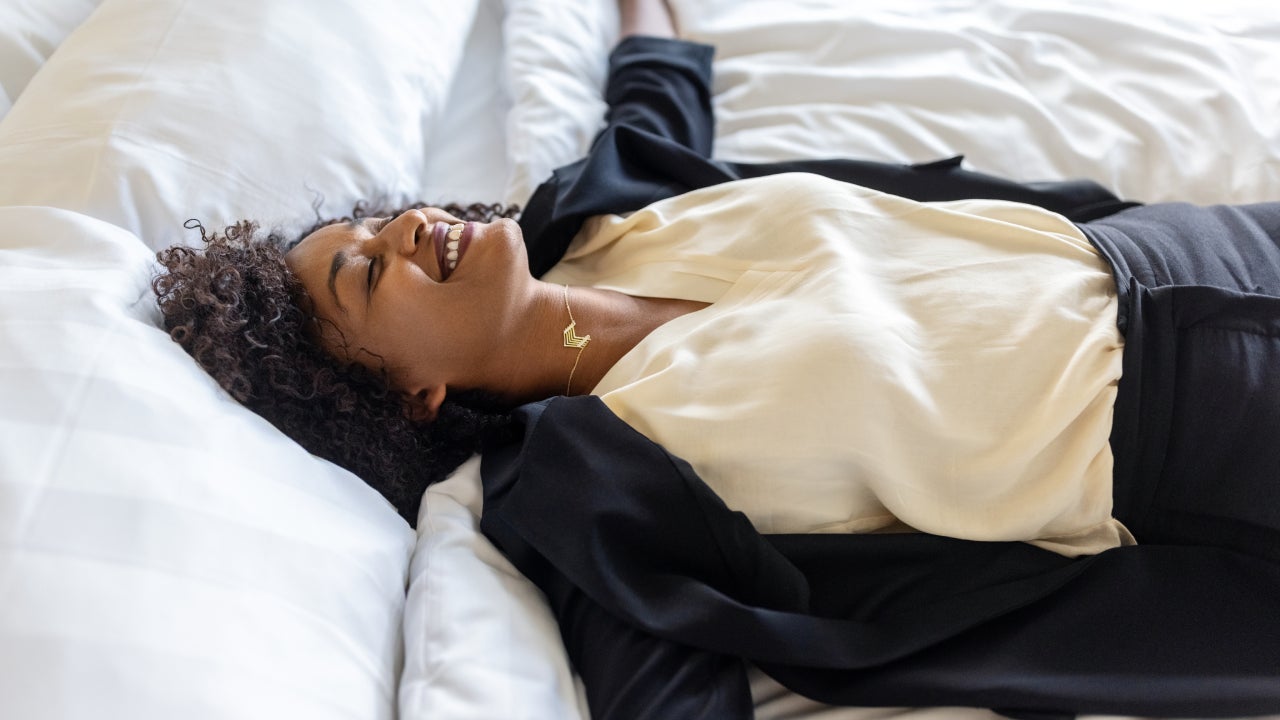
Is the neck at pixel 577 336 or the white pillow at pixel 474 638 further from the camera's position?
the neck at pixel 577 336

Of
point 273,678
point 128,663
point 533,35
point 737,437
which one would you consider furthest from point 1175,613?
point 533,35

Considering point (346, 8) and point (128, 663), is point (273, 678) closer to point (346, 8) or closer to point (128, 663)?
point (128, 663)

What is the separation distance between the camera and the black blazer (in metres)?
0.95

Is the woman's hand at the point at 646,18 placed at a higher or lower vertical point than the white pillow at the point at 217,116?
higher

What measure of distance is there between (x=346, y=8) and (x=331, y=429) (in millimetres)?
733

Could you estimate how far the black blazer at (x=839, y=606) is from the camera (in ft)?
3.10

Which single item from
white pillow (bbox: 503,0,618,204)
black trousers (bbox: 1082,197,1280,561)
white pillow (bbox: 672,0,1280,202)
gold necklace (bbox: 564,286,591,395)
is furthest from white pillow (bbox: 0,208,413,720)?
white pillow (bbox: 672,0,1280,202)

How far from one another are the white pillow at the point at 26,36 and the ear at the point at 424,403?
30.8 inches

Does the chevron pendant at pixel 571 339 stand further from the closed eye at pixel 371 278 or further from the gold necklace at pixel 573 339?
the closed eye at pixel 371 278

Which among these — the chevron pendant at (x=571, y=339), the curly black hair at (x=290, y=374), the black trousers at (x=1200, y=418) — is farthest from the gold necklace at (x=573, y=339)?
the black trousers at (x=1200, y=418)

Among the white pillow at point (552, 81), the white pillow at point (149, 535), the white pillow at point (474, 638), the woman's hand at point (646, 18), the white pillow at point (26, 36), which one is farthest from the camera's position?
the woman's hand at point (646, 18)

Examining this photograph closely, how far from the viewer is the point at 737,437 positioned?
41.3 inches

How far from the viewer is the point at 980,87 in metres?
1.57

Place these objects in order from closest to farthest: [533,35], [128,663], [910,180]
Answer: [128,663], [910,180], [533,35]
